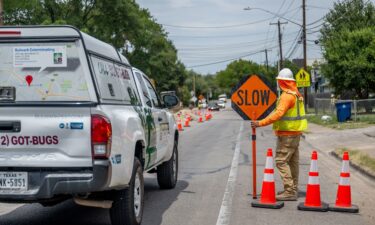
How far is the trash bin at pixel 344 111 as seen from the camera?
3073 cm

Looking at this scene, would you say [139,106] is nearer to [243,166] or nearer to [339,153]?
[243,166]

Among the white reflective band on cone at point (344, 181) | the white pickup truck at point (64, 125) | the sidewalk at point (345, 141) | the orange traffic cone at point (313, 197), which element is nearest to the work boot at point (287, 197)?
the orange traffic cone at point (313, 197)

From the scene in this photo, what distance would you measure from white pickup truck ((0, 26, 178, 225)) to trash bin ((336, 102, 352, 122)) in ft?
83.0

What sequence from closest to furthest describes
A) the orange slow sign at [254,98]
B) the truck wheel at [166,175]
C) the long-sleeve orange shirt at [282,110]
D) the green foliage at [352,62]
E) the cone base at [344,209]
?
the cone base at [344,209]
the long-sleeve orange shirt at [282,110]
the orange slow sign at [254,98]
the truck wheel at [166,175]
the green foliage at [352,62]

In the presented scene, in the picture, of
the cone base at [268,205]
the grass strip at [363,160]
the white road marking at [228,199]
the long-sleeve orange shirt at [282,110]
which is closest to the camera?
the white road marking at [228,199]

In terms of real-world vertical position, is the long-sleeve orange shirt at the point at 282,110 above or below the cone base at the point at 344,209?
above

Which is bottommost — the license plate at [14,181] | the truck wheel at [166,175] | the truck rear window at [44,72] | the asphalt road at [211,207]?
the asphalt road at [211,207]

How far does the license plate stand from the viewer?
593 centimetres

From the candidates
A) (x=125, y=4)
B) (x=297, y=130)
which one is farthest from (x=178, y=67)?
(x=297, y=130)

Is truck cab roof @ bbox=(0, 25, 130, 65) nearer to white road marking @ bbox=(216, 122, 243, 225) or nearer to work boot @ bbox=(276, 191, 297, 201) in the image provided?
white road marking @ bbox=(216, 122, 243, 225)

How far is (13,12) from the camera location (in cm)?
4672

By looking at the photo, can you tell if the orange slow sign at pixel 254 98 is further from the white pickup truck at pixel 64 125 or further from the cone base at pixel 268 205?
the white pickup truck at pixel 64 125

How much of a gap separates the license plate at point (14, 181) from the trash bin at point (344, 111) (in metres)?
26.7

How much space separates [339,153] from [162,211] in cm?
929
